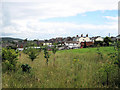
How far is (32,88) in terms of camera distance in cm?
388

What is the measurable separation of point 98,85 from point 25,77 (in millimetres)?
2715

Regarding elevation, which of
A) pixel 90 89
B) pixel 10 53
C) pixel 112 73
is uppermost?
pixel 10 53

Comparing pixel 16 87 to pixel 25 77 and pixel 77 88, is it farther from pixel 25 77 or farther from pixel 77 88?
pixel 77 88

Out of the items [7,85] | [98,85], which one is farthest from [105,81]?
[7,85]

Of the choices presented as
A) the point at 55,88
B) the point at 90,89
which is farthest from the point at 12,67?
the point at 90,89

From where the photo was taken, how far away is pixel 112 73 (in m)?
4.53

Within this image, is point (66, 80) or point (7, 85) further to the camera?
point (66, 80)

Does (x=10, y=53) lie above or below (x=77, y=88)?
above

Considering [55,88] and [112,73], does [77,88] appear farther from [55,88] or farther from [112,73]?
[112,73]

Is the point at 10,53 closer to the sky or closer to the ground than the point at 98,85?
closer to the sky

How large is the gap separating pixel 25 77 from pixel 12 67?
1.26 m

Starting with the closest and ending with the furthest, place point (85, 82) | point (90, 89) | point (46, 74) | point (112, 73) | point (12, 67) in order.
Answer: point (90, 89), point (85, 82), point (112, 73), point (46, 74), point (12, 67)

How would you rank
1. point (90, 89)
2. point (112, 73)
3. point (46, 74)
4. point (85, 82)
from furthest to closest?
1. point (46, 74)
2. point (112, 73)
3. point (85, 82)
4. point (90, 89)

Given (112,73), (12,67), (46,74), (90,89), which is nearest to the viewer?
(90,89)
